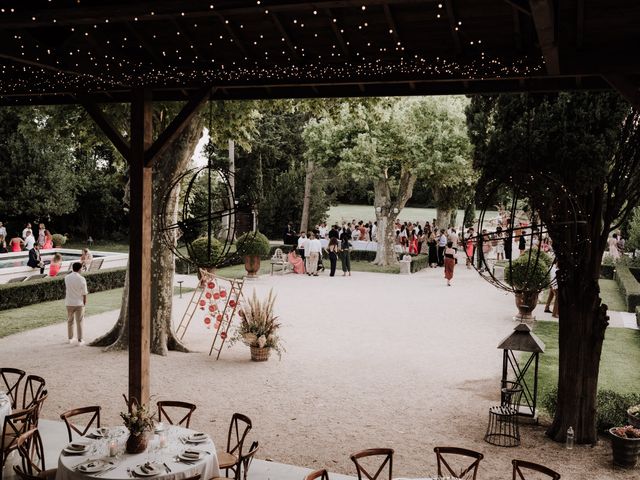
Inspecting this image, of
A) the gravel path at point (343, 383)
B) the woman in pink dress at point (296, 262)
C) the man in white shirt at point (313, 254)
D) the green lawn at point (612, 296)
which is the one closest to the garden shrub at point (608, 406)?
the gravel path at point (343, 383)

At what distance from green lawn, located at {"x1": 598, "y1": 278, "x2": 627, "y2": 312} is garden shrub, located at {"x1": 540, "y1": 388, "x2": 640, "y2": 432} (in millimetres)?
9177

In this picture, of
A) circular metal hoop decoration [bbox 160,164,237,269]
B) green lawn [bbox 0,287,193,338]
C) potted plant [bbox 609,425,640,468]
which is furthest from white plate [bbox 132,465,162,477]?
green lawn [bbox 0,287,193,338]

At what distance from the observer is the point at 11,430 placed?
22.8ft

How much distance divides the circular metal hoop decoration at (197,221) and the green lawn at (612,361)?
5.62 m

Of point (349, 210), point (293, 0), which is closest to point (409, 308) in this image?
point (293, 0)

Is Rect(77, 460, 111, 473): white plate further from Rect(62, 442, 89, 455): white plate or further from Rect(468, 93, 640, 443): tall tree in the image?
Rect(468, 93, 640, 443): tall tree

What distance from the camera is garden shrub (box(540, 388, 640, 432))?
844 centimetres

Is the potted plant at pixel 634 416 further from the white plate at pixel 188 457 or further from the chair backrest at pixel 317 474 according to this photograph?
the white plate at pixel 188 457

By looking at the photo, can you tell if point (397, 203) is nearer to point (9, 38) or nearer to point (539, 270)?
point (539, 270)

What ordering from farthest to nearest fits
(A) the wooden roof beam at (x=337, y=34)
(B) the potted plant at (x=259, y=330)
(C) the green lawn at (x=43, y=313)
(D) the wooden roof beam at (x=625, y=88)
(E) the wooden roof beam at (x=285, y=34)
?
(C) the green lawn at (x=43, y=313) < (B) the potted plant at (x=259, y=330) < (E) the wooden roof beam at (x=285, y=34) < (A) the wooden roof beam at (x=337, y=34) < (D) the wooden roof beam at (x=625, y=88)

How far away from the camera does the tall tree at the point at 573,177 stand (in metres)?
7.27

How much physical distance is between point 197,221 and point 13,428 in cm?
260

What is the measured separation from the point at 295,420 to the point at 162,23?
5062 mm

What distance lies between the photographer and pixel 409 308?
16969mm
